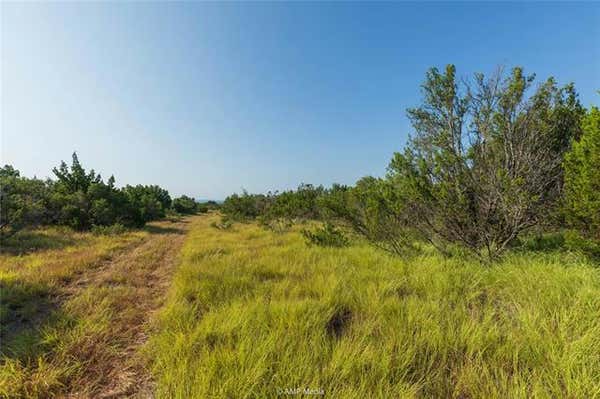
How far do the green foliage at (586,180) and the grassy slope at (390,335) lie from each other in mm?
684

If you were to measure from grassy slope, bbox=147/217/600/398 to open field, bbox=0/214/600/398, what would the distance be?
0.04 feet

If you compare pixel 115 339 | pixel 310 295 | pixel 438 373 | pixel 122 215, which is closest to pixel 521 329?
pixel 438 373

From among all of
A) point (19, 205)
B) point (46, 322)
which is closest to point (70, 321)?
point (46, 322)

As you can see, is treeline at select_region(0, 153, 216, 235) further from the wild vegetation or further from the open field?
→ the open field

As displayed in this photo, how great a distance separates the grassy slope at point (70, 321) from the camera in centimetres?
189

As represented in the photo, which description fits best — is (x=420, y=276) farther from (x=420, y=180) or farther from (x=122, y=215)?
(x=122, y=215)

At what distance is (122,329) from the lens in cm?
266

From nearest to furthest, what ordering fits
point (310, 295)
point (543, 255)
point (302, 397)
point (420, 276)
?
point (302, 397) < point (310, 295) < point (420, 276) < point (543, 255)

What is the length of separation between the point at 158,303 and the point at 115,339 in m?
0.97

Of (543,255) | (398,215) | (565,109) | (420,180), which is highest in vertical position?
(565,109)

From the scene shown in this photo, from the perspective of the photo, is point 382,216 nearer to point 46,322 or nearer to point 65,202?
point 46,322

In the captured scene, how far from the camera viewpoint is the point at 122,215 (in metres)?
13.4

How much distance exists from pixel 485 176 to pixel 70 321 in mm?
6921

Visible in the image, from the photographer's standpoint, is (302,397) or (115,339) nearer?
(302,397)
